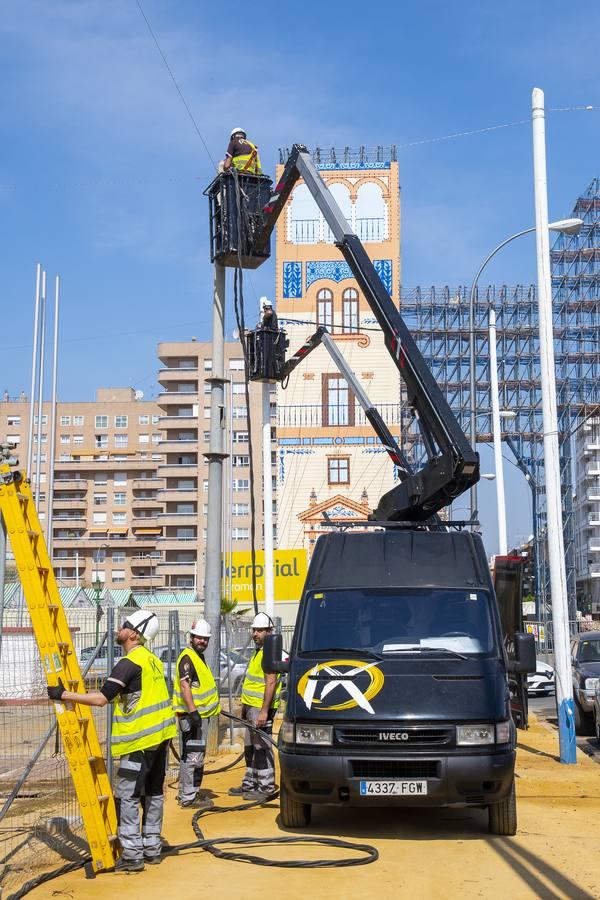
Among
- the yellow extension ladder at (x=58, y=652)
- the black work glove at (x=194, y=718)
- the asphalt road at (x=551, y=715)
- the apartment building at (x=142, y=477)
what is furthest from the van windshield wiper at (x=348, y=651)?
the apartment building at (x=142, y=477)

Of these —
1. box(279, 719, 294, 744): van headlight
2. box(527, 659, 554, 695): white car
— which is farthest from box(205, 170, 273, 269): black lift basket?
box(527, 659, 554, 695): white car

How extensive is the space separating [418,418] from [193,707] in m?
4.21

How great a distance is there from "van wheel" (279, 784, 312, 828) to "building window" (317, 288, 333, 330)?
131 feet

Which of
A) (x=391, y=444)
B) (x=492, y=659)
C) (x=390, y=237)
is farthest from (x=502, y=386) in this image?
(x=492, y=659)

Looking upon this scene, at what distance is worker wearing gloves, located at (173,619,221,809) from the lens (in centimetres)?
1133

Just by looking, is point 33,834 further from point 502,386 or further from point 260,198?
point 502,386

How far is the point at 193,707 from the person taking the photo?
1126cm

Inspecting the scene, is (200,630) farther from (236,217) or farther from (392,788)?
(236,217)

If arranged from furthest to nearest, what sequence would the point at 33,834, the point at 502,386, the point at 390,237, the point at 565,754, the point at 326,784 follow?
the point at 502,386 < the point at 390,237 < the point at 565,754 < the point at 33,834 < the point at 326,784

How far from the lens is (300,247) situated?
4978 centimetres

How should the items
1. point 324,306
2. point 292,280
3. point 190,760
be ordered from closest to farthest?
point 190,760
point 324,306
point 292,280

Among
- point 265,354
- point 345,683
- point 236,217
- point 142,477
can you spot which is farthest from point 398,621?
point 142,477

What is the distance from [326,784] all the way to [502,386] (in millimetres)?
57652

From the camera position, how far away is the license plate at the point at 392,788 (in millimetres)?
9281
